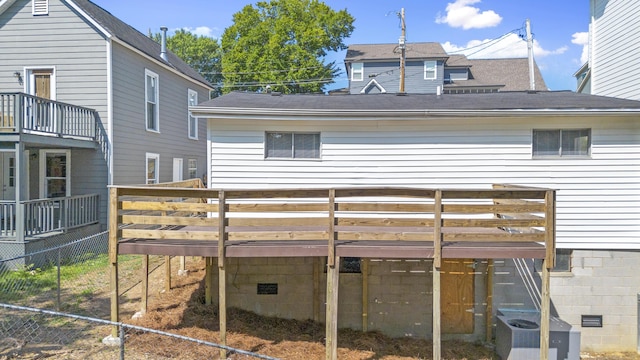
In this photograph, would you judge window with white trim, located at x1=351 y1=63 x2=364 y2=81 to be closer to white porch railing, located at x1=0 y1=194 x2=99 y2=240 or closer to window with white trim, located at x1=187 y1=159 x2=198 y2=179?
window with white trim, located at x1=187 y1=159 x2=198 y2=179

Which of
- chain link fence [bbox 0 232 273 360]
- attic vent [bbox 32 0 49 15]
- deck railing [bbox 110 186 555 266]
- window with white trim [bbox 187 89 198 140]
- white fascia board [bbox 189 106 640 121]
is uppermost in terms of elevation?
attic vent [bbox 32 0 49 15]

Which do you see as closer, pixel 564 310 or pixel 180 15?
pixel 564 310

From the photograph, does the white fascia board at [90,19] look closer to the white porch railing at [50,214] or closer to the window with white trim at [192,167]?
the white porch railing at [50,214]

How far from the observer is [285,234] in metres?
5.90

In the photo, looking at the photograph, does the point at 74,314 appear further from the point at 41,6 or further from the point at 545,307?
the point at 41,6

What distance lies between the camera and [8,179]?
37.6 ft

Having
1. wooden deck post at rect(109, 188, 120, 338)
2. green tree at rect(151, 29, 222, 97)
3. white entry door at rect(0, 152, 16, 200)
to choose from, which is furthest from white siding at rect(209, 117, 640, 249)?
green tree at rect(151, 29, 222, 97)

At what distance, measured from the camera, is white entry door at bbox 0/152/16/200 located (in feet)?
37.4

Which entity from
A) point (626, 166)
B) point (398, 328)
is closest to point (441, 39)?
point (626, 166)

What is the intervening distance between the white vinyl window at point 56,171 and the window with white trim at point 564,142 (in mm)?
11631

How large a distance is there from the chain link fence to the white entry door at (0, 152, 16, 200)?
3277 mm

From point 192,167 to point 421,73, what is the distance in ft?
64.9

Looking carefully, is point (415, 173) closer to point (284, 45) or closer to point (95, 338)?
point (95, 338)

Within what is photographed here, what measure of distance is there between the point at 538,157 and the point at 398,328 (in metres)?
4.40
